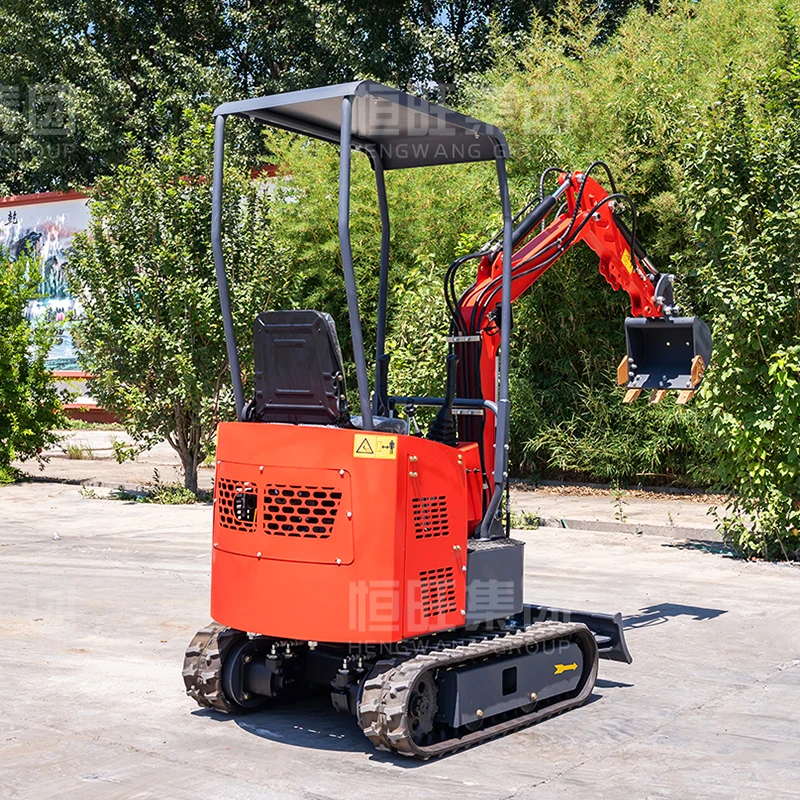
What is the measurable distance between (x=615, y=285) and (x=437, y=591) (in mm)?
3372

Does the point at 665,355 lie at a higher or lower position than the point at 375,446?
higher

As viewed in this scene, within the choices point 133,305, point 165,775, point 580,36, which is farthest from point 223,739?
point 580,36

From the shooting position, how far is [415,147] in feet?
22.5

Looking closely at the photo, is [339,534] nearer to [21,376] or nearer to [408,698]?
[408,698]

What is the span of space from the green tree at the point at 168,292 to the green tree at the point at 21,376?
2.27m

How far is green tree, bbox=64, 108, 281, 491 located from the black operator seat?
9931mm

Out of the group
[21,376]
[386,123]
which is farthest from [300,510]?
[21,376]

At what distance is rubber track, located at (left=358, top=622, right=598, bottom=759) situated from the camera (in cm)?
523

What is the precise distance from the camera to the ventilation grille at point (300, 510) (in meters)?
5.45

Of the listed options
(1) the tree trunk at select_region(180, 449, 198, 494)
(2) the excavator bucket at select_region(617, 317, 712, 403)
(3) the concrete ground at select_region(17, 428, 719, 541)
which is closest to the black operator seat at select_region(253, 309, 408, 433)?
(2) the excavator bucket at select_region(617, 317, 712, 403)

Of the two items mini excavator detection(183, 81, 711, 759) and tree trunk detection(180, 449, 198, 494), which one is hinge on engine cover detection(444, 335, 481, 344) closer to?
mini excavator detection(183, 81, 711, 759)

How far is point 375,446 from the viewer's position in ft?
17.6

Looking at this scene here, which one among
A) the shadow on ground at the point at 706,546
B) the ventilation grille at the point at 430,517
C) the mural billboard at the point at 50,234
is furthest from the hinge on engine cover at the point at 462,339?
the mural billboard at the point at 50,234

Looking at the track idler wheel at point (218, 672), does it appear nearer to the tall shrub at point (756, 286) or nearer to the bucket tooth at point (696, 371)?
the bucket tooth at point (696, 371)
